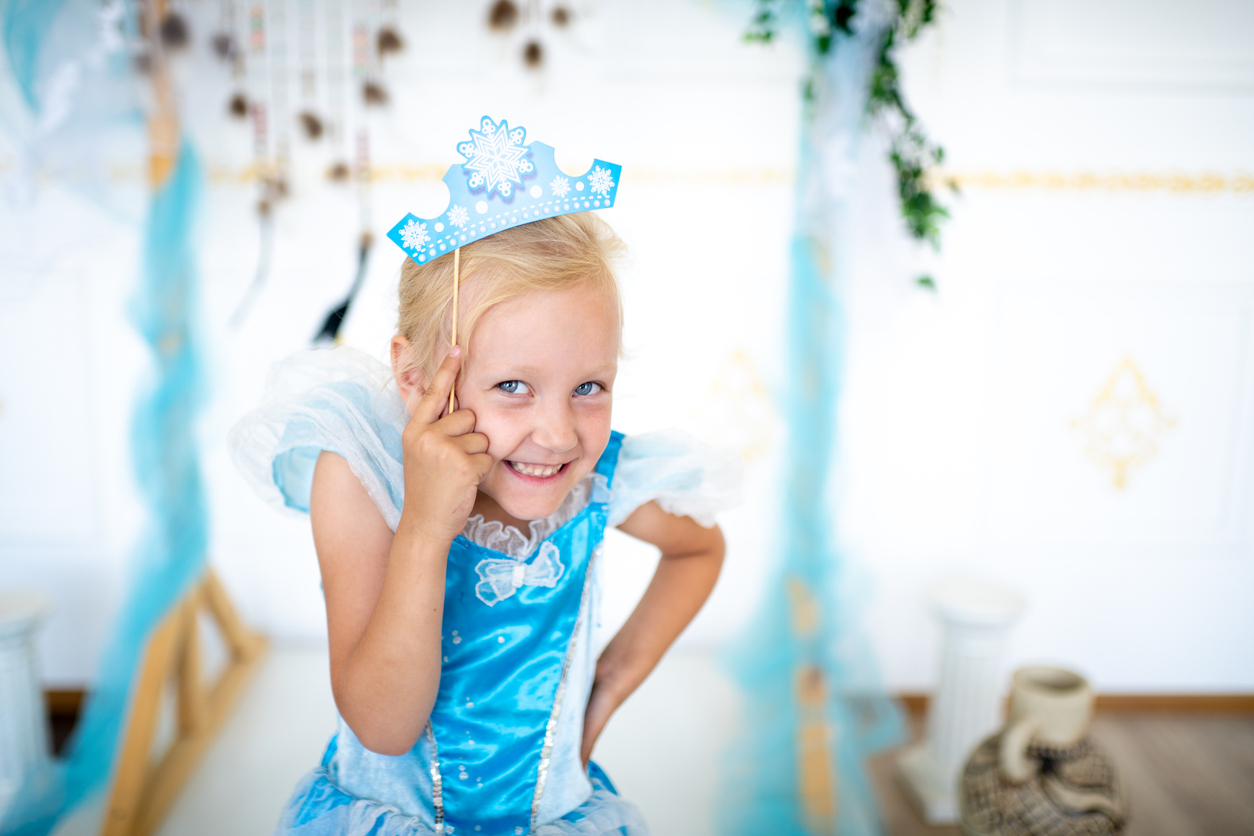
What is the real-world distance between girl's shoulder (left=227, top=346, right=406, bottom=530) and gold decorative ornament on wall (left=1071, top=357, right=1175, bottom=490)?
169 centimetres

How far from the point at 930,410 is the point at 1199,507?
2.31ft

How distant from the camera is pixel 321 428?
2.47 ft

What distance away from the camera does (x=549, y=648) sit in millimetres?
870

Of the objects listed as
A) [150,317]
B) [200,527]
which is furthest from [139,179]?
[200,527]

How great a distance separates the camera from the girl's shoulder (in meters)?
0.76

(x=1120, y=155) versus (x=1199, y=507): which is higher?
(x=1120, y=155)

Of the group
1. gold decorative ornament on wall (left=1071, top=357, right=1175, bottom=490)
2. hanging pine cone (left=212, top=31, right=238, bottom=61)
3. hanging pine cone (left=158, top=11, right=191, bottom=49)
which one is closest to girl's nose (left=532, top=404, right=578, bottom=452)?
hanging pine cone (left=158, top=11, right=191, bottom=49)

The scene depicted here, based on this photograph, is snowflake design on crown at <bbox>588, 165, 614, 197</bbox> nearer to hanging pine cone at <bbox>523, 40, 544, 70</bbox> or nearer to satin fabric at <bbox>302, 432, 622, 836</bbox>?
satin fabric at <bbox>302, 432, 622, 836</bbox>

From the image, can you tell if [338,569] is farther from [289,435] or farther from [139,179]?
[139,179]

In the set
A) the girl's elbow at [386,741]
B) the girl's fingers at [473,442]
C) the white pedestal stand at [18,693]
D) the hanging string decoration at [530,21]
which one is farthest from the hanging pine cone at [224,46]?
the girl's elbow at [386,741]

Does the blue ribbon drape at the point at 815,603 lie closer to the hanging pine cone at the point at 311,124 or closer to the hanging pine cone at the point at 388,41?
the hanging pine cone at the point at 388,41

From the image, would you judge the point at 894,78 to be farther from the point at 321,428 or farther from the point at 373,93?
the point at 321,428

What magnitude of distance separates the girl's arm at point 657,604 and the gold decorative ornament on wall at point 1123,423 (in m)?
1.35

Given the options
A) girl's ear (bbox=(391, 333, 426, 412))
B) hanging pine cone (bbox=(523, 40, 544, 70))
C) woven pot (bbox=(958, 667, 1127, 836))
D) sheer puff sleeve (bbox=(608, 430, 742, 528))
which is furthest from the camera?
hanging pine cone (bbox=(523, 40, 544, 70))
